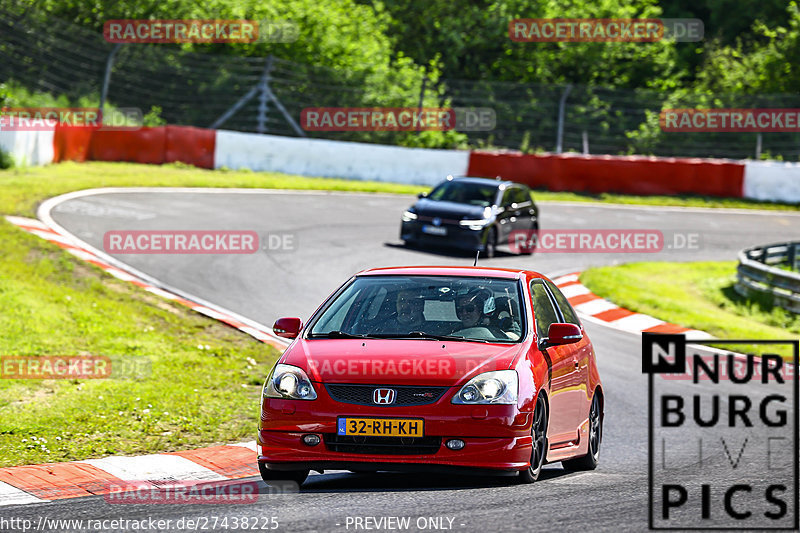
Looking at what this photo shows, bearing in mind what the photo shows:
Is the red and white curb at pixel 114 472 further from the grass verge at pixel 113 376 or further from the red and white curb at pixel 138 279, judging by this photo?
the red and white curb at pixel 138 279

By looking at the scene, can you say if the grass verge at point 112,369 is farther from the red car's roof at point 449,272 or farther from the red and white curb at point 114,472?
the red car's roof at point 449,272

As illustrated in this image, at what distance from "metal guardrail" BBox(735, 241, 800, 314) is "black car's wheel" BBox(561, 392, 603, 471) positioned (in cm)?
1094

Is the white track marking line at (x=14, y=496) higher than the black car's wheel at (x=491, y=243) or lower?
lower

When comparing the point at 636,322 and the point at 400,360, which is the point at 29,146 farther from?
the point at 400,360

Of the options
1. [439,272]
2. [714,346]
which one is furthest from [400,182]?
[439,272]

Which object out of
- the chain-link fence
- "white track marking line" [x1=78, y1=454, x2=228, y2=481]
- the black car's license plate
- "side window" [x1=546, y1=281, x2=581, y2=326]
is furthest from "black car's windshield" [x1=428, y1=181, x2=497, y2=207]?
"white track marking line" [x1=78, y1=454, x2=228, y2=481]

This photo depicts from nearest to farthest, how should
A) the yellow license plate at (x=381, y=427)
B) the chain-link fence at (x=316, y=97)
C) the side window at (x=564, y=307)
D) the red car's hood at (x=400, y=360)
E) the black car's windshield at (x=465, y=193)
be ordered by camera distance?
the yellow license plate at (x=381, y=427) < the red car's hood at (x=400, y=360) < the side window at (x=564, y=307) < the black car's windshield at (x=465, y=193) < the chain-link fence at (x=316, y=97)

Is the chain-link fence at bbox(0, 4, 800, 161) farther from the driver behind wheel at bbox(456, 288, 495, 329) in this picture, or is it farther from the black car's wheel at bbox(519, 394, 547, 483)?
the black car's wheel at bbox(519, 394, 547, 483)

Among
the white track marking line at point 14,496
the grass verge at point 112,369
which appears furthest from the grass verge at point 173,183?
the white track marking line at point 14,496

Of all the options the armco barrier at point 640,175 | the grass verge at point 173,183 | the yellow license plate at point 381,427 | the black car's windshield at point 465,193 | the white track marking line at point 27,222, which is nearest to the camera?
the yellow license plate at point 381,427

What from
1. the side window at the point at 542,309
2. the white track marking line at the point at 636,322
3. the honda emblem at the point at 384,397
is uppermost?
the side window at the point at 542,309

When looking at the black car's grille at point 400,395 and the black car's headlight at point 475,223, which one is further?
the black car's headlight at point 475,223

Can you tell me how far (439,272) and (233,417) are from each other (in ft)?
9.58

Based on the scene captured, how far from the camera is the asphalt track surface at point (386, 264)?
6363 mm
